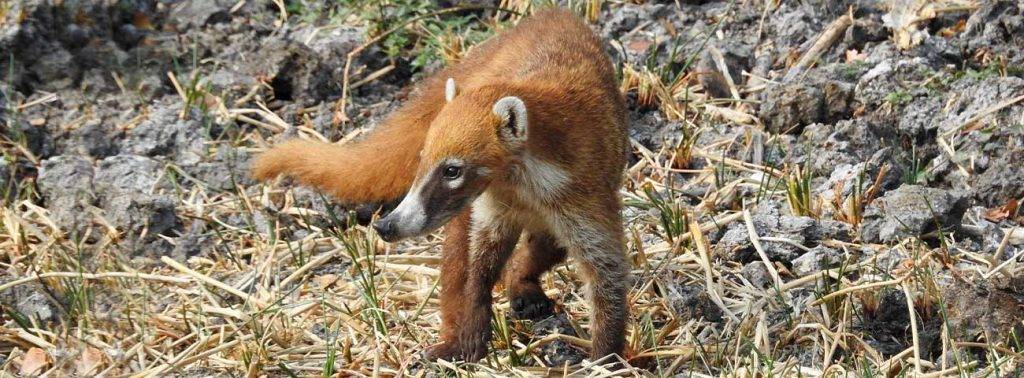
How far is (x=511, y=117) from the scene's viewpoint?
490 cm

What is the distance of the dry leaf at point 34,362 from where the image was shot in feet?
17.9

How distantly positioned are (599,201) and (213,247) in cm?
235

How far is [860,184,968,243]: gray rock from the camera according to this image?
6012mm

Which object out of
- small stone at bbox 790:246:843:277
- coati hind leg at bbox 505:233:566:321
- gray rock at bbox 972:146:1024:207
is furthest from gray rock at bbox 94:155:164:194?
gray rock at bbox 972:146:1024:207

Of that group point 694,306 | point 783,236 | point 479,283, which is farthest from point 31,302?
point 783,236

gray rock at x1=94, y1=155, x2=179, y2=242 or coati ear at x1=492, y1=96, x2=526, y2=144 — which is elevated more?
coati ear at x1=492, y1=96, x2=526, y2=144

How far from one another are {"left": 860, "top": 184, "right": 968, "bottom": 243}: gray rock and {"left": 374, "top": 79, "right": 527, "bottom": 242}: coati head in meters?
2.10

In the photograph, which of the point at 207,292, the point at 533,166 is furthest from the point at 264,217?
the point at 533,166

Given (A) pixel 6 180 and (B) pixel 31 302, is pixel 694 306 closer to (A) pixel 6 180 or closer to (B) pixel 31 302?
(B) pixel 31 302

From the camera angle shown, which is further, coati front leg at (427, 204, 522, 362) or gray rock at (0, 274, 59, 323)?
gray rock at (0, 274, 59, 323)

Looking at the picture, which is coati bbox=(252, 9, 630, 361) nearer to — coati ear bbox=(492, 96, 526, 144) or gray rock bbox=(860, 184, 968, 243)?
coati ear bbox=(492, 96, 526, 144)

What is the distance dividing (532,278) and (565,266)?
0.46m

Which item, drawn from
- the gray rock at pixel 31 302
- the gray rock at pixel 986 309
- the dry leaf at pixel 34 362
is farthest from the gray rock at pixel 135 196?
the gray rock at pixel 986 309

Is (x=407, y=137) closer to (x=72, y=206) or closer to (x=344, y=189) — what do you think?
(x=344, y=189)
